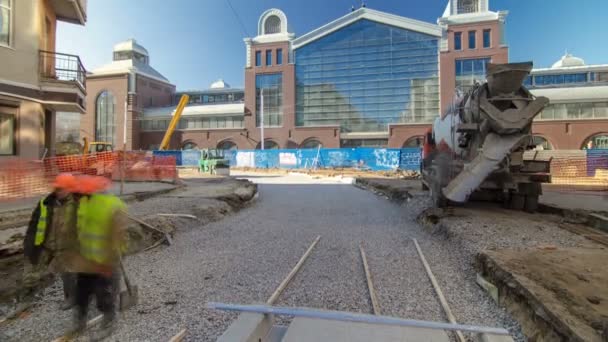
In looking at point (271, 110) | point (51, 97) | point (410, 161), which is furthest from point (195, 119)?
point (51, 97)

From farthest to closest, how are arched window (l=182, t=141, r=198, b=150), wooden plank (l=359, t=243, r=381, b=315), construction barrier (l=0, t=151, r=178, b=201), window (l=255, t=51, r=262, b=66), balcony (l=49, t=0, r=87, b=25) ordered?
window (l=255, t=51, r=262, b=66) → arched window (l=182, t=141, r=198, b=150) → balcony (l=49, t=0, r=87, b=25) → construction barrier (l=0, t=151, r=178, b=201) → wooden plank (l=359, t=243, r=381, b=315)

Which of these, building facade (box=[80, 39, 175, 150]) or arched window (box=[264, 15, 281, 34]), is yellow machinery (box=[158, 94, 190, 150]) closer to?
building facade (box=[80, 39, 175, 150])

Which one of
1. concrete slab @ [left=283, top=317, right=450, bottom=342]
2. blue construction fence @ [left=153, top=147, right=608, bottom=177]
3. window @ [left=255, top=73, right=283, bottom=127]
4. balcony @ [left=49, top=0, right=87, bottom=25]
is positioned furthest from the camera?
window @ [left=255, top=73, right=283, bottom=127]

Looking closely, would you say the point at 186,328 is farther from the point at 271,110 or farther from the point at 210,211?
the point at 271,110

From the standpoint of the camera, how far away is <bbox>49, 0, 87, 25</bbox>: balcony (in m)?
13.7

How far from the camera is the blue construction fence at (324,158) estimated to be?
36.1m

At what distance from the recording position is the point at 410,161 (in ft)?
117

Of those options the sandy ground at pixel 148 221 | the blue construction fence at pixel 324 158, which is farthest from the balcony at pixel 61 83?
the blue construction fence at pixel 324 158

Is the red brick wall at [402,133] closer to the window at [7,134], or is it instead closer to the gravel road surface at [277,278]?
the gravel road surface at [277,278]

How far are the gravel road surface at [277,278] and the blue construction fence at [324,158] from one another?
2833 centimetres

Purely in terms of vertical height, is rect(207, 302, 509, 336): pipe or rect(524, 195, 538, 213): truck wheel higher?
rect(524, 195, 538, 213): truck wheel

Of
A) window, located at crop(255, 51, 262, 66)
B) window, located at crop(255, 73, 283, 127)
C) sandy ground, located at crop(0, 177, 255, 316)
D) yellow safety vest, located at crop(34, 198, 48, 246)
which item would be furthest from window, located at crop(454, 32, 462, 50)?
yellow safety vest, located at crop(34, 198, 48, 246)

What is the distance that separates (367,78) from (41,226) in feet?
168

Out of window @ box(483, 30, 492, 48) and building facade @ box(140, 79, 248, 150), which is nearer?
window @ box(483, 30, 492, 48)
